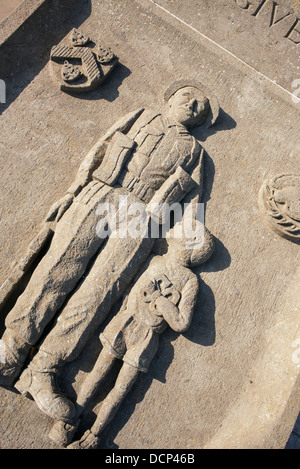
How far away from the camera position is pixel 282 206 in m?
4.11

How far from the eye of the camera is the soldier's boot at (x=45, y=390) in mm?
3176

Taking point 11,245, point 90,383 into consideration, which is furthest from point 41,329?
point 11,245

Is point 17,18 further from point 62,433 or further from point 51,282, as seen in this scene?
point 62,433

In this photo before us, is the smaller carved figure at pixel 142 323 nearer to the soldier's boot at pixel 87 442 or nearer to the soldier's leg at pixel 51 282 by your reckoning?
the soldier's boot at pixel 87 442

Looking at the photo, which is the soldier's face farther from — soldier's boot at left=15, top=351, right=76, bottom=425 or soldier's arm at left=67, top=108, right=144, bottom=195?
soldier's boot at left=15, top=351, right=76, bottom=425

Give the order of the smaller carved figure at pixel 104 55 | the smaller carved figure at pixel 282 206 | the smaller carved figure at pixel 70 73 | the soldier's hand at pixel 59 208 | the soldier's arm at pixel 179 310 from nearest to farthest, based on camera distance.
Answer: the soldier's arm at pixel 179 310 → the soldier's hand at pixel 59 208 → the smaller carved figure at pixel 282 206 → the smaller carved figure at pixel 70 73 → the smaller carved figure at pixel 104 55

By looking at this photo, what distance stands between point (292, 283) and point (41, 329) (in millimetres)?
2676

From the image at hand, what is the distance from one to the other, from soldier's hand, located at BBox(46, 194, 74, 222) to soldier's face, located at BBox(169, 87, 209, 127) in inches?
59.8

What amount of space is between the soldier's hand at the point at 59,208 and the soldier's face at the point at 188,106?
1518mm

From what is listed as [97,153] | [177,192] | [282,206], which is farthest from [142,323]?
[282,206]

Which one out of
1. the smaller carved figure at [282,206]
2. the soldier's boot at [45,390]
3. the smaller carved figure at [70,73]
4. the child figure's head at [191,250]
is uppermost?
the smaller carved figure at [282,206]

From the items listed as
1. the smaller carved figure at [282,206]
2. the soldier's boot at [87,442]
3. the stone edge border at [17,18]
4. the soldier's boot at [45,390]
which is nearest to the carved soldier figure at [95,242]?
the soldier's boot at [45,390]

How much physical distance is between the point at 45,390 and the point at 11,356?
0.42 metres

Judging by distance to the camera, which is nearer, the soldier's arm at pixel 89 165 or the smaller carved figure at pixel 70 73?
the soldier's arm at pixel 89 165
